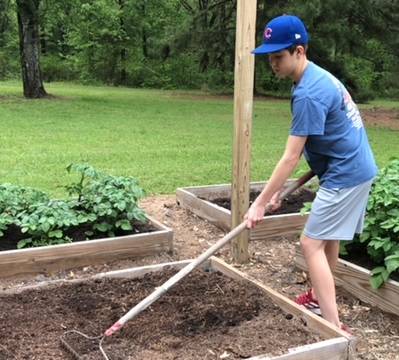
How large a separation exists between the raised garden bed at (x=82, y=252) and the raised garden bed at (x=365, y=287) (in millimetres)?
1483

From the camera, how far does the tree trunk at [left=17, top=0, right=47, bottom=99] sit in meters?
18.3

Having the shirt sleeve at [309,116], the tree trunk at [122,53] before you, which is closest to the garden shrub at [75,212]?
the shirt sleeve at [309,116]

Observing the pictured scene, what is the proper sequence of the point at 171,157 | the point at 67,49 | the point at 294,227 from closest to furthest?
the point at 294,227 → the point at 171,157 → the point at 67,49

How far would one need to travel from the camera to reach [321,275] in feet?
11.6

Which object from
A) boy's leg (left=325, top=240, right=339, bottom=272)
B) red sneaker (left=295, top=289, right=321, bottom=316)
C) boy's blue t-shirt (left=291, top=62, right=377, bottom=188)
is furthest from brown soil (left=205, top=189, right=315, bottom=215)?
boy's blue t-shirt (left=291, top=62, right=377, bottom=188)

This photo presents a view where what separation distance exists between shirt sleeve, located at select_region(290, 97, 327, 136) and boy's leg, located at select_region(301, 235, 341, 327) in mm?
694

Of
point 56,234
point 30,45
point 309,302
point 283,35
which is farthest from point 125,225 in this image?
point 30,45

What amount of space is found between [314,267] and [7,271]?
2.28 m

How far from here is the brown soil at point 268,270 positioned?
12.4ft

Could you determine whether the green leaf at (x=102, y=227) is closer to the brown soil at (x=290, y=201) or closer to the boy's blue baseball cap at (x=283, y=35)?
the brown soil at (x=290, y=201)

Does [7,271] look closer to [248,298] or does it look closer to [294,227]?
[248,298]

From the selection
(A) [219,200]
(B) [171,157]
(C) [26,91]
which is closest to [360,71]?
(C) [26,91]

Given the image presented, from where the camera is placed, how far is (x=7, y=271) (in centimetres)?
449

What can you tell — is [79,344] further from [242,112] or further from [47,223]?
[242,112]
